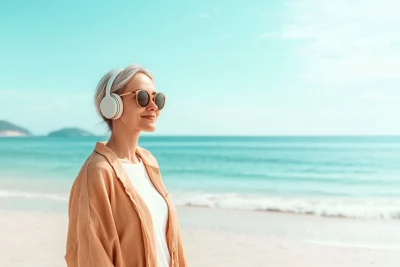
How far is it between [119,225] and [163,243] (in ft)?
0.86

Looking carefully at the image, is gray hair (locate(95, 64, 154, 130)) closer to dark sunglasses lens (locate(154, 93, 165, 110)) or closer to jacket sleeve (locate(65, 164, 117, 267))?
dark sunglasses lens (locate(154, 93, 165, 110))

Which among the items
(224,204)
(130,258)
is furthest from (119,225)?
(224,204)

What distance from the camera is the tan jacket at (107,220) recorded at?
6.56 ft

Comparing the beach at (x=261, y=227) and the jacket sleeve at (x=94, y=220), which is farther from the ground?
the jacket sleeve at (x=94, y=220)

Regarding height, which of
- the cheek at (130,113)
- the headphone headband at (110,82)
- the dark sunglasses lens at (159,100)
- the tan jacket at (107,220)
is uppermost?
the headphone headband at (110,82)

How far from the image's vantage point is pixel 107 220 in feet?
6.66

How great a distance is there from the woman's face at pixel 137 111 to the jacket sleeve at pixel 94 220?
0.26m

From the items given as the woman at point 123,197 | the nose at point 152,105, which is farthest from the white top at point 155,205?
the nose at point 152,105

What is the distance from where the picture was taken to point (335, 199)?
1410cm

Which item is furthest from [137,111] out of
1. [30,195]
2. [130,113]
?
[30,195]

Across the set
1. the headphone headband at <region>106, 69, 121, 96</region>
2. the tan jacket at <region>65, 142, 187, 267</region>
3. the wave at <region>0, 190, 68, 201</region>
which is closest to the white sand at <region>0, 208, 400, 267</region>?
the wave at <region>0, 190, 68, 201</region>

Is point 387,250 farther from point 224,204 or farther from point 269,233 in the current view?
point 224,204

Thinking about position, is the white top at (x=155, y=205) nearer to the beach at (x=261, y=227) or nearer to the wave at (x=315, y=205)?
the beach at (x=261, y=227)

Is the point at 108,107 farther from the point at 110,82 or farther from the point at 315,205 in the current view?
the point at 315,205
